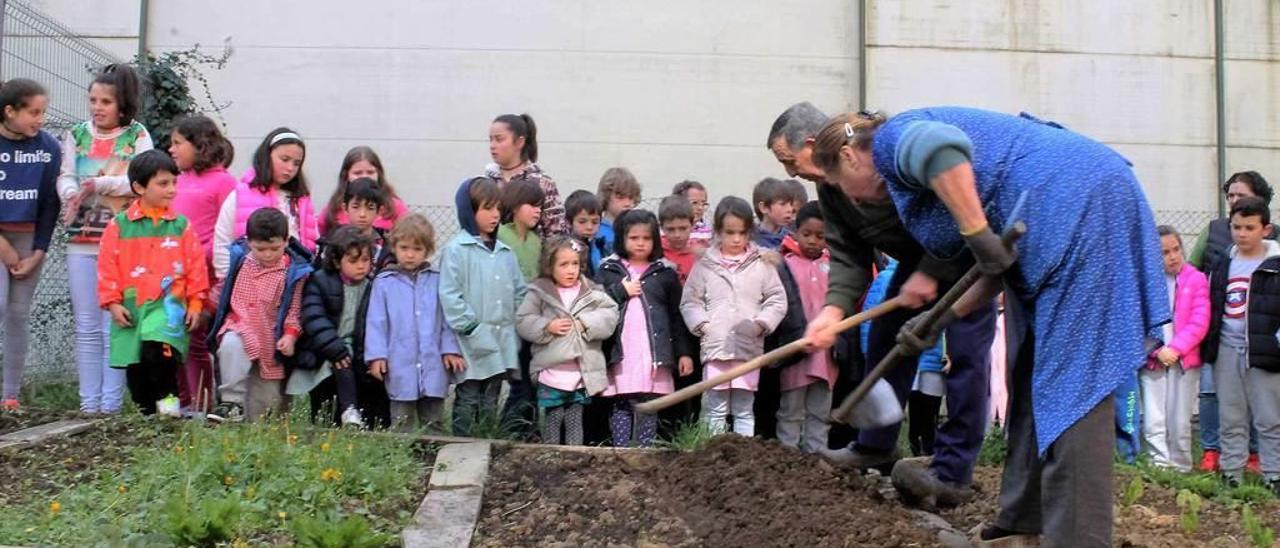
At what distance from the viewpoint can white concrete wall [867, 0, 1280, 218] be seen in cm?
1237

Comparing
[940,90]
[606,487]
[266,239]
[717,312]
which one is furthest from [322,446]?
[940,90]

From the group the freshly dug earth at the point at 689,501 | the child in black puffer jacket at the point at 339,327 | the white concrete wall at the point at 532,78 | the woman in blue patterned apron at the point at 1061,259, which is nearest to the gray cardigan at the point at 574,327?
the child in black puffer jacket at the point at 339,327

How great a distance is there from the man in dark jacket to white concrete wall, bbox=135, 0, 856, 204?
642 centimetres

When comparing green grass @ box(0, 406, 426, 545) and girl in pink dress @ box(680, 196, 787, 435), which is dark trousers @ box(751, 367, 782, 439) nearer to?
girl in pink dress @ box(680, 196, 787, 435)

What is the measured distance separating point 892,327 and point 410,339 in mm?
2797

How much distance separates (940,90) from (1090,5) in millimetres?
1598

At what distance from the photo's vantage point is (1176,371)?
27.9 ft

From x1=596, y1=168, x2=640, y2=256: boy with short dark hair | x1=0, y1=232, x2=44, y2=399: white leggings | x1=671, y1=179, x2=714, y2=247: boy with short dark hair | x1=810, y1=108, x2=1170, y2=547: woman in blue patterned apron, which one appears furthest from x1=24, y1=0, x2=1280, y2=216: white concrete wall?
x1=810, y1=108, x2=1170, y2=547: woman in blue patterned apron

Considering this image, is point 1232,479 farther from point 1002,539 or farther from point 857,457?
point 1002,539

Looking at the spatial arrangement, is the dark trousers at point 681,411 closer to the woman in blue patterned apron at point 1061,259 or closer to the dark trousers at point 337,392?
the dark trousers at point 337,392

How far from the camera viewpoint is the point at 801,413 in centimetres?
754

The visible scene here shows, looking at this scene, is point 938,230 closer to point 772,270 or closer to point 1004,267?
point 1004,267

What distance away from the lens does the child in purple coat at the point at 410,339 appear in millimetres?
7125

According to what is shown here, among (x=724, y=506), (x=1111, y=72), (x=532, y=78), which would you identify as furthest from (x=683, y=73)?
(x=724, y=506)
